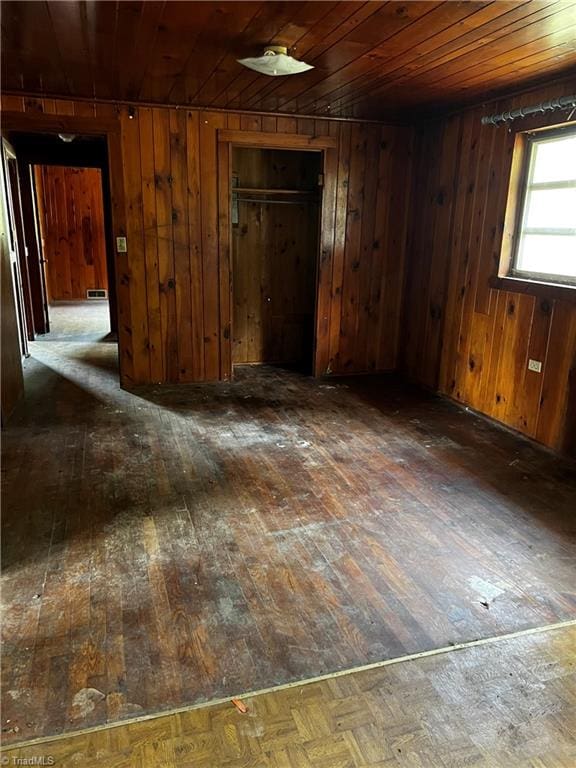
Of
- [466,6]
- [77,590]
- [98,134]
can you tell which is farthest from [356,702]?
[98,134]

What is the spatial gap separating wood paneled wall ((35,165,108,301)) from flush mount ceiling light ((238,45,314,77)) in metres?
7.61

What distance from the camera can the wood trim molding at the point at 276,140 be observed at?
467 cm

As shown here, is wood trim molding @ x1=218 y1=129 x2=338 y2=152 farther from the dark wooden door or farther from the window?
the dark wooden door

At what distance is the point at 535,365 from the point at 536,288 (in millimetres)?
525

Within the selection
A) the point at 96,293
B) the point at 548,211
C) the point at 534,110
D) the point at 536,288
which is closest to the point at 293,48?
the point at 534,110

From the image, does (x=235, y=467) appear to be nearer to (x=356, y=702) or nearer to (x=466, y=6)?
(x=356, y=702)

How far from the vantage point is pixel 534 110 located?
3568mm

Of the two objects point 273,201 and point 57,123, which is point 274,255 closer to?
point 273,201

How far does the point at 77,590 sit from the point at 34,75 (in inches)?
129

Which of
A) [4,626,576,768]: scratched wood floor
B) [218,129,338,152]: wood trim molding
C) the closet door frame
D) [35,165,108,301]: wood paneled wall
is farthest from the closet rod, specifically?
[35,165,108,301]: wood paneled wall

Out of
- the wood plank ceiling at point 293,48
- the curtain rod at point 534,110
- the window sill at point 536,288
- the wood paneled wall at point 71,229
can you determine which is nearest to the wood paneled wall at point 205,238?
the wood plank ceiling at point 293,48

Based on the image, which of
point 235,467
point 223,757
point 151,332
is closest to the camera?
point 223,757

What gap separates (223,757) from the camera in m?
1.52

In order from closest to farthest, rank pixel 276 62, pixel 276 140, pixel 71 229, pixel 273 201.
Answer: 1. pixel 276 62
2. pixel 276 140
3. pixel 273 201
4. pixel 71 229
